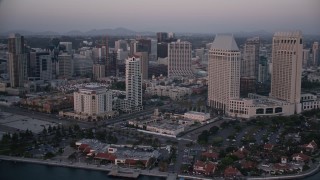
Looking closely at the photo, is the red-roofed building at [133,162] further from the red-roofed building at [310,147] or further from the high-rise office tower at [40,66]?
the high-rise office tower at [40,66]

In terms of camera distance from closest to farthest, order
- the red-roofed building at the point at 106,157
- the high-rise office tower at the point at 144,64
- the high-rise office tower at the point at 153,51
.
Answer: the red-roofed building at the point at 106,157 < the high-rise office tower at the point at 144,64 < the high-rise office tower at the point at 153,51

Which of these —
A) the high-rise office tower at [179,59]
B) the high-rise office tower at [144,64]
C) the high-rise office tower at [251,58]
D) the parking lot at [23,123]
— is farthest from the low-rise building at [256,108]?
the high-rise office tower at [179,59]

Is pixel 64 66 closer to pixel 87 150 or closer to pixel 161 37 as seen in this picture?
pixel 161 37

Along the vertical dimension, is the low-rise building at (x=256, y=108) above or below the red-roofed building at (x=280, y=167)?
above

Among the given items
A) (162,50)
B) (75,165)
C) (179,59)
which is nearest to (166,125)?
(75,165)

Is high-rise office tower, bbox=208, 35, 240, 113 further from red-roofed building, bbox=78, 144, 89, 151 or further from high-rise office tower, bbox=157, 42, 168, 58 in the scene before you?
high-rise office tower, bbox=157, 42, 168, 58

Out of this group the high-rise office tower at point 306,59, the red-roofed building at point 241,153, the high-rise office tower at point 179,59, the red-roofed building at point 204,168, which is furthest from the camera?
the high-rise office tower at point 306,59

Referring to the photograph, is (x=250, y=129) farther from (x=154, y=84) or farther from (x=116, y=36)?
(x=116, y=36)

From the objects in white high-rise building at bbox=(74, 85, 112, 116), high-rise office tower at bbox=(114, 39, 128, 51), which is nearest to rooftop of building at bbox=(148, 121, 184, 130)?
white high-rise building at bbox=(74, 85, 112, 116)
